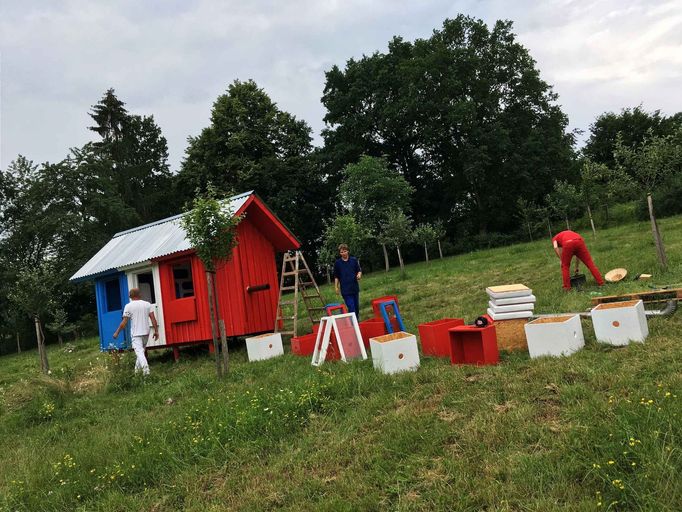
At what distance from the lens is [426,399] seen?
4.63m

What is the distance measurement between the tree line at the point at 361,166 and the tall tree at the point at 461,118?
0.10 meters

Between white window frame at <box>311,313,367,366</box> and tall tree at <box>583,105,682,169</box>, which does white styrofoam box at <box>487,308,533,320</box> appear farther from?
tall tree at <box>583,105,682,169</box>

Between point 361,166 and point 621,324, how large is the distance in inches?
948

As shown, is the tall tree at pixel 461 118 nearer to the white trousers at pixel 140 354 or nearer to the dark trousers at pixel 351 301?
the dark trousers at pixel 351 301

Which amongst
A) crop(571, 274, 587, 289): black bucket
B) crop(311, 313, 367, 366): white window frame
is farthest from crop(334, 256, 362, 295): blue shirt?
crop(571, 274, 587, 289): black bucket

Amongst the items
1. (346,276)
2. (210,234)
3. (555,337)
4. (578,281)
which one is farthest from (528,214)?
(555,337)

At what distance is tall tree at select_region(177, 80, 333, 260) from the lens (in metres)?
30.4

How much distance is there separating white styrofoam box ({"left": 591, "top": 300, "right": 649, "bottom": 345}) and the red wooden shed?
682cm

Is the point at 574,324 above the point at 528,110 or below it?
below

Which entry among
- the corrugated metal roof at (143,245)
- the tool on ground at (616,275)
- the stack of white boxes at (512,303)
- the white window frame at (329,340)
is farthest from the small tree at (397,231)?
the stack of white boxes at (512,303)

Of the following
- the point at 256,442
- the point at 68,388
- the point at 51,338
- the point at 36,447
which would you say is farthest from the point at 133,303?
the point at 51,338

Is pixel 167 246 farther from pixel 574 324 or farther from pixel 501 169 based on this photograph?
pixel 501 169

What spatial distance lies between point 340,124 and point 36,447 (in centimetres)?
3325

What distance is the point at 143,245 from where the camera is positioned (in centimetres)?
1226
